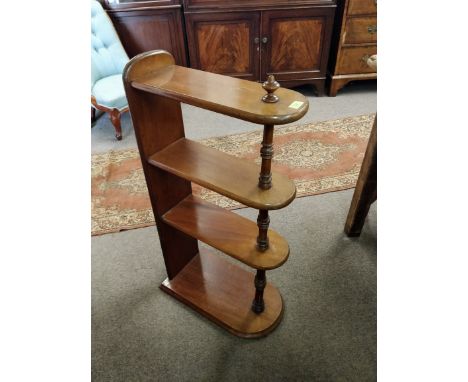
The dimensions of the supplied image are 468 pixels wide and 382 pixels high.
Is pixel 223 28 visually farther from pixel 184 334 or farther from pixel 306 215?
pixel 184 334

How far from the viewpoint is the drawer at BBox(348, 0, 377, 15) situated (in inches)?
104

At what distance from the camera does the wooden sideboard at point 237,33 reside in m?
2.66

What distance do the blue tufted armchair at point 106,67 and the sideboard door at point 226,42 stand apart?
0.62 meters

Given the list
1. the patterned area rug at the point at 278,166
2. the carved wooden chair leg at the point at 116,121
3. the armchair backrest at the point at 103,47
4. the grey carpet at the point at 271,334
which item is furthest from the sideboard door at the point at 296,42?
the grey carpet at the point at 271,334

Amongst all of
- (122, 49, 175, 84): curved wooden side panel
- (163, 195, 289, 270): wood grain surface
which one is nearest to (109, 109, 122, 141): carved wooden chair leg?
(163, 195, 289, 270): wood grain surface

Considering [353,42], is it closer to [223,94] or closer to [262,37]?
[262,37]

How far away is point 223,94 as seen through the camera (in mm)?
928

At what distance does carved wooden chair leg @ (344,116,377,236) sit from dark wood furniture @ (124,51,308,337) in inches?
23.8

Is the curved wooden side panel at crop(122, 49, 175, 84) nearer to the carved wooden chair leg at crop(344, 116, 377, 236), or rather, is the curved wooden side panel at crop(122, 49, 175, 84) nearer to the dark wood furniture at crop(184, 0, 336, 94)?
the carved wooden chair leg at crop(344, 116, 377, 236)

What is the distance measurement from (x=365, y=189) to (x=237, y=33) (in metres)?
1.86

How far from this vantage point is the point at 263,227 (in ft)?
3.66

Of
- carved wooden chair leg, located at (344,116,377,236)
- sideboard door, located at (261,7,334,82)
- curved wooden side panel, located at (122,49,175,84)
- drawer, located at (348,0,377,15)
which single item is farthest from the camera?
sideboard door, located at (261,7,334,82)

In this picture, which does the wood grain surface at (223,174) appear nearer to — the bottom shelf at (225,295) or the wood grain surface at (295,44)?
the bottom shelf at (225,295)

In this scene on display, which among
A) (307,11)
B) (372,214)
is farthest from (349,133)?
(307,11)
